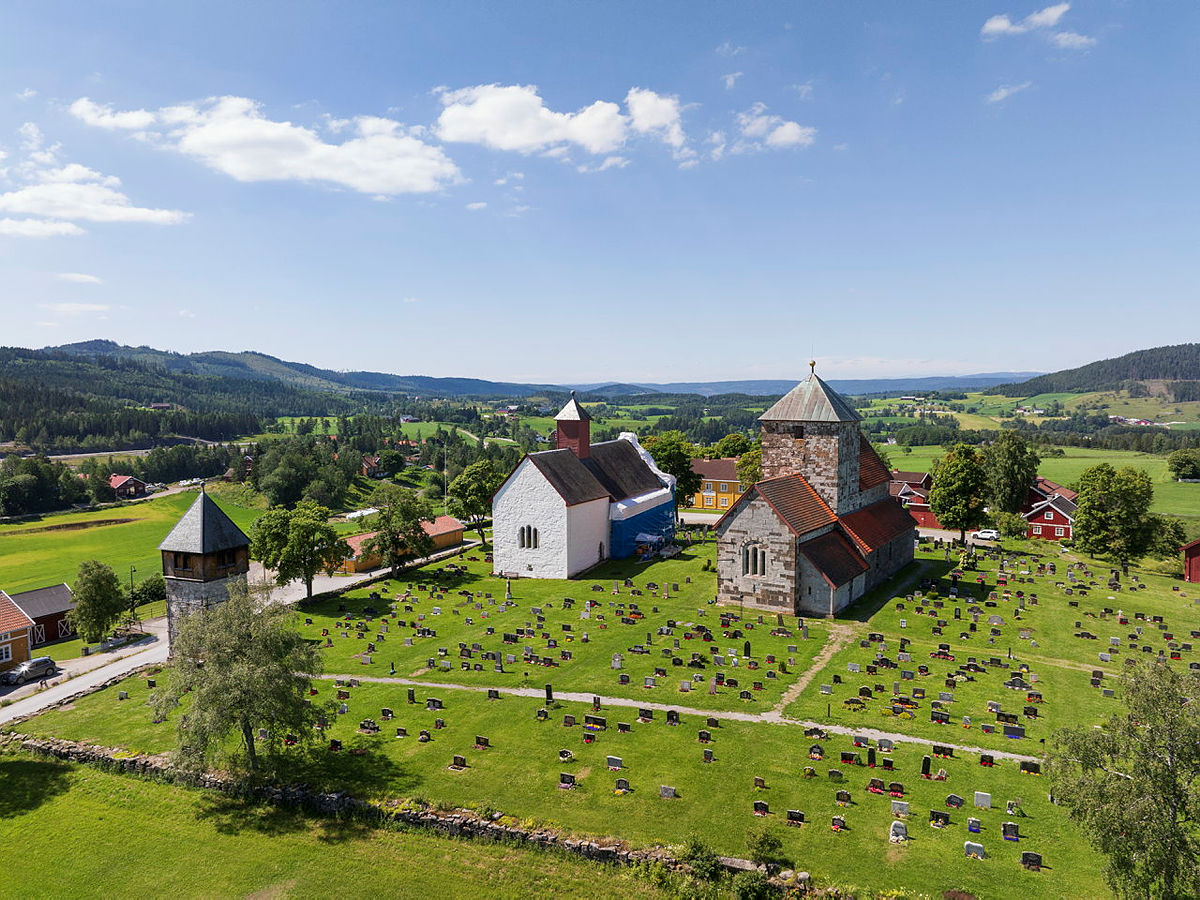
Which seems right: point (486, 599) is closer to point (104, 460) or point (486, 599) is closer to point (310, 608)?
point (310, 608)

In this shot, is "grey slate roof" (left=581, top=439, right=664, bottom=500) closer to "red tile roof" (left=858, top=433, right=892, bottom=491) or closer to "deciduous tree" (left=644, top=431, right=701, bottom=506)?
"deciduous tree" (left=644, top=431, right=701, bottom=506)

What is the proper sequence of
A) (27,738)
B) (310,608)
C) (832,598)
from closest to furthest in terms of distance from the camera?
(27,738), (832,598), (310,608)

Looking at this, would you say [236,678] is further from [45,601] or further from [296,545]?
[45,601]

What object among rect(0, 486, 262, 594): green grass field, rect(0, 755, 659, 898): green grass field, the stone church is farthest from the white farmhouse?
rect(0, 755, 659, 898): green grass field

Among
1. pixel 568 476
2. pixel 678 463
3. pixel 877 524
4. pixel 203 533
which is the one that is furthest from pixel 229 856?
pixel 678 463

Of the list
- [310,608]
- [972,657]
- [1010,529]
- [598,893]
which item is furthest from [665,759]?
[1010,529]

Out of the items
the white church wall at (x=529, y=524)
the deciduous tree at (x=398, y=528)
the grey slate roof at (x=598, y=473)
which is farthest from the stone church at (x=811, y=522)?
the deciduous tree at (x=398, y=528)
